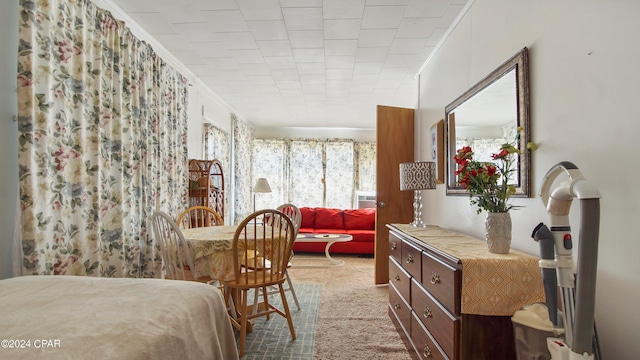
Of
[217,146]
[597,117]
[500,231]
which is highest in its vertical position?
[217,146]

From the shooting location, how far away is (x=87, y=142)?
6.89ft

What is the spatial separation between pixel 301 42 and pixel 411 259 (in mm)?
2305

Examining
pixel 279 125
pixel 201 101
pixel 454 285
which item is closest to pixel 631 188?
pixel 454 285

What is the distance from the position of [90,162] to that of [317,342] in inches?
83.3

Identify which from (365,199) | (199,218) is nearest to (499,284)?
(199,218)

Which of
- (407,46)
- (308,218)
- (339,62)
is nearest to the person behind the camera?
(407,46)

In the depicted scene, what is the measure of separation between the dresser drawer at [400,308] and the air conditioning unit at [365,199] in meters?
4.39

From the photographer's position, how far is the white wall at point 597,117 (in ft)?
Result: 3.40

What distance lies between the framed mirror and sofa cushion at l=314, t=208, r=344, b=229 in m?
3.24

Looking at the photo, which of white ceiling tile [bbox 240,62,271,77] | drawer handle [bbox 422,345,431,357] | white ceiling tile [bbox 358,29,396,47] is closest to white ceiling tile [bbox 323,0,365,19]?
white ceiling tile [bbox 358,29,396,47]

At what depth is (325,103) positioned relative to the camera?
5266mm

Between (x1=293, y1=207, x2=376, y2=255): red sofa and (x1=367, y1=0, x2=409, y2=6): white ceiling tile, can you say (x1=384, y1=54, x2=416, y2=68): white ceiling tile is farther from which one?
(x1=293, y1=207, x2=376, y2=255): red sofa

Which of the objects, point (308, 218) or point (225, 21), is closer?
point (225, 21)

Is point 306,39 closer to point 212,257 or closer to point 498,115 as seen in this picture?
point 498,115
